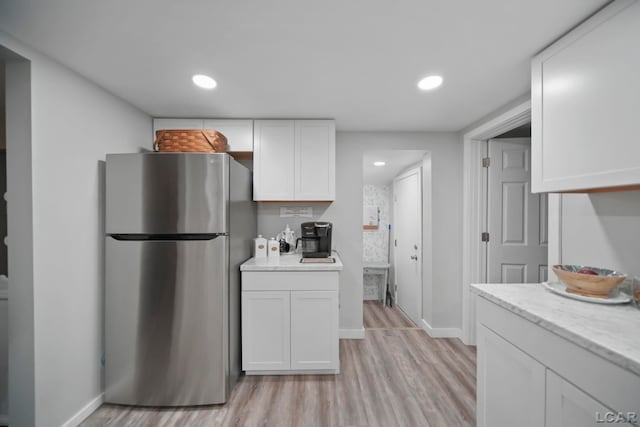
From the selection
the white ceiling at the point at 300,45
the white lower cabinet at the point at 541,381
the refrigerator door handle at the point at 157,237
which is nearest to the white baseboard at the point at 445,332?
the white lower cabinet at the point at 541,381

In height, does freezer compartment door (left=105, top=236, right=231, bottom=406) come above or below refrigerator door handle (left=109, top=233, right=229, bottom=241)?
below

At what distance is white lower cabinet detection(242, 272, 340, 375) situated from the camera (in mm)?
2074

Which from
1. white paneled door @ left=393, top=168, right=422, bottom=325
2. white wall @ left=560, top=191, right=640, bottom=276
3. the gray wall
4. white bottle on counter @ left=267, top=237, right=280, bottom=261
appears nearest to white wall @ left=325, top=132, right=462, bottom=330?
the gray wall

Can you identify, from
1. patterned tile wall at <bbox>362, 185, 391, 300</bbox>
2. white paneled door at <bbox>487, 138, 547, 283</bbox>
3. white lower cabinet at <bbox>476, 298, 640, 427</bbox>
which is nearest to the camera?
white lower cabinet at <bbox>476, 298, 640, 427</bbox>

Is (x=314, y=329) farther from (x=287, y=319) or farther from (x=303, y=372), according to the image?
(x=303, y=372)

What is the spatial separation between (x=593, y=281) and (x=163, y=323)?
242cm

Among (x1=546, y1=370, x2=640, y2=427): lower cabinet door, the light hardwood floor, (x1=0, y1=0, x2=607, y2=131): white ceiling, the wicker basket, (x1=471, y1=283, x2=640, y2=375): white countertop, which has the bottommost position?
the light hardwood floor

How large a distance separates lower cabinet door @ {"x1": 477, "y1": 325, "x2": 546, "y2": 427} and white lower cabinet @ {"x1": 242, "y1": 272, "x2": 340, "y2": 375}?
3.40 ft

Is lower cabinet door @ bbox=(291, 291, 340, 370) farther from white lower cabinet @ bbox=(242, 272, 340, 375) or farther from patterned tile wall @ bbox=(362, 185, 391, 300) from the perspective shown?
patterned tile wall @ bbox=(362, 185, 391, 300)

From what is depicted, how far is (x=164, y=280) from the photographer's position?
1770 millimetres

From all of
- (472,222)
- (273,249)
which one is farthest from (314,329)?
(472,222)

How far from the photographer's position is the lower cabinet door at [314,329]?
2082mm

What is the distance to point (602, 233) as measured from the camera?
133cm

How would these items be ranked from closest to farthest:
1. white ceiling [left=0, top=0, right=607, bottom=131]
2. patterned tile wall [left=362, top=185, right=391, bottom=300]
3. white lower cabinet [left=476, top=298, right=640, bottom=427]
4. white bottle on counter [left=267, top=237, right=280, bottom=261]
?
white lower cabinet [left=476, top=298, right=640, bottom=427]
white ceiling [left=0, top=0, right=607, bottom=131]
white bottle on counter [left=267, top=237, right=280, bottom=261]
patterned tile wall [left=362, top=185, right=391, bottom=300]
